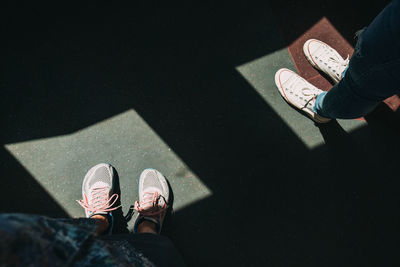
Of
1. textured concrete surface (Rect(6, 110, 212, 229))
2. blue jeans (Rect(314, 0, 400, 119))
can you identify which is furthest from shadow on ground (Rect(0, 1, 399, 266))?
blue jeans (Rect(314, 0, 400, 119))

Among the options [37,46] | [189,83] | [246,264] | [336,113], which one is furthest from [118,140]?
[336,113]

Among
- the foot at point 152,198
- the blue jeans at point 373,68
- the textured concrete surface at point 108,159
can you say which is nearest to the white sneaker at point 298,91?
the blue jeans at point 373,68

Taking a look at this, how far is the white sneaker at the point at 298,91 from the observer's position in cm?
133

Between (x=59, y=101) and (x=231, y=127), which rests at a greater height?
(x=59, y=101)

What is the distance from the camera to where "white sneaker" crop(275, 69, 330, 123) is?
4.35ft

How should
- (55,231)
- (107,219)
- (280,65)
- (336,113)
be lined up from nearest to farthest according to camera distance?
(55,231) < (336,113) < (107,219) < (280,65)

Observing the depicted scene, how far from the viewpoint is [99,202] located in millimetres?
1236

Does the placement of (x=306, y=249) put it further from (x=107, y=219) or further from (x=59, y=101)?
(x=59, y=101)

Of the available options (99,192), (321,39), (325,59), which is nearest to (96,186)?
(99,192)

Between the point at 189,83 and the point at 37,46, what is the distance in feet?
2.81

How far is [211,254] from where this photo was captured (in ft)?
4.06

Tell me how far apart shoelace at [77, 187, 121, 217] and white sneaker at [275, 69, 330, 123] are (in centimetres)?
101

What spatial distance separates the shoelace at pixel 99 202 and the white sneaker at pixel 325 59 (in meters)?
1.26

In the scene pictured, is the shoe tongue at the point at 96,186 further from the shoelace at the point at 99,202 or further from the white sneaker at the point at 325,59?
the white sneaker at the point at 325,59
